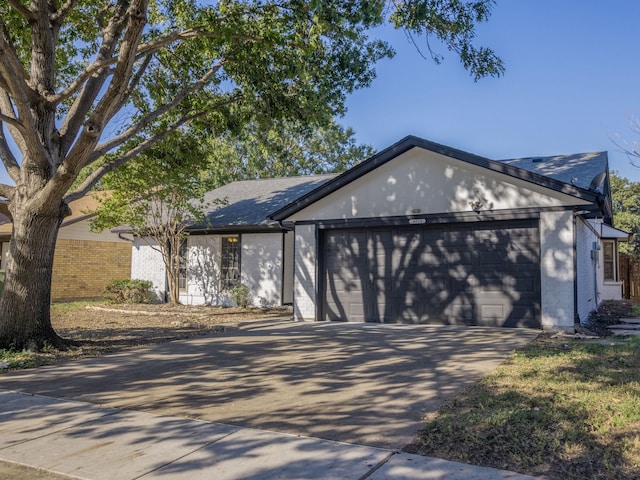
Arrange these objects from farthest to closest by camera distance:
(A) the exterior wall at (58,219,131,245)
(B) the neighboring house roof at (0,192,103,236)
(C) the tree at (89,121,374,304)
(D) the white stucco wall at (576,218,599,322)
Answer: (B) the neighboring house roof at (0,192,103,236) → (A) the exterior wall at (58,219,131,245) → (C) the tree at (89,121,374,304) → (D) the white stucco wall at (576,218,599,322)

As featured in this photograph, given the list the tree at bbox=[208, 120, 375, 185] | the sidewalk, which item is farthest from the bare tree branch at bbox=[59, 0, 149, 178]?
the tree at bbox=[208, 120, 375, 185]

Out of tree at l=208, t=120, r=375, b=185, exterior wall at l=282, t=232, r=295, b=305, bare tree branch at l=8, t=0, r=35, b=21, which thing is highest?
tree at l=208, t=120, r=375, b=185

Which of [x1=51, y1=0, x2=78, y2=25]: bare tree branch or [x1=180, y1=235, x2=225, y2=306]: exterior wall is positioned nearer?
[x1=51, y1=0, x2=78, y2=25]: bare tree branch

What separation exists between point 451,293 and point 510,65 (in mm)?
5192

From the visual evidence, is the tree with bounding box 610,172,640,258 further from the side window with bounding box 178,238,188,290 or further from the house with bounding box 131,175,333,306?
the side window with bounding box 178,238,188,290

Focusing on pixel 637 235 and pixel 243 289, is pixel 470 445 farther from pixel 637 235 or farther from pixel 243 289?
pixel 637 235

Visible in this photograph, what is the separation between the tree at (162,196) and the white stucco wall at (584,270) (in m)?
9.89

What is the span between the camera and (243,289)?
55.3ft

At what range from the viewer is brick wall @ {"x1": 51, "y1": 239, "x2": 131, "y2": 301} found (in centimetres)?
2242

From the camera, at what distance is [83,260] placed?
76.8ft

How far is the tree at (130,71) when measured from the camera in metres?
8.81

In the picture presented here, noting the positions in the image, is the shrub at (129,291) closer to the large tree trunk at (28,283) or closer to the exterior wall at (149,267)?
the exterior wall at (149,267)

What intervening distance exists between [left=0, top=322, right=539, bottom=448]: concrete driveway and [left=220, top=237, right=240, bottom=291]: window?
6.82 metres

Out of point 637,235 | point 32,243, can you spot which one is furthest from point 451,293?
point 637,235
